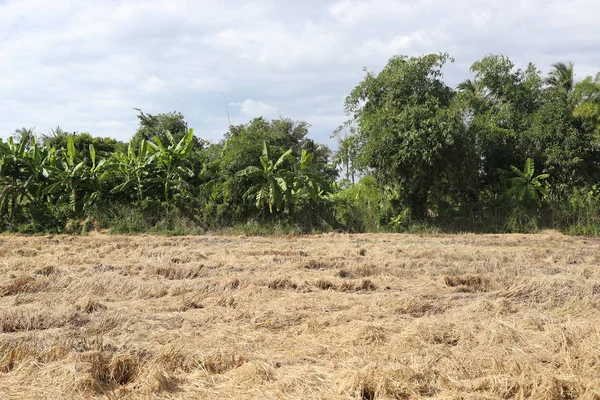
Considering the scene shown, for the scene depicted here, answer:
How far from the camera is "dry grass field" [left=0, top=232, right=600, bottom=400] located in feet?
10.5

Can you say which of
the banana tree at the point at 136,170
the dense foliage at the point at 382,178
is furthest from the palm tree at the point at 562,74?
the banana tree at the point at 136,170

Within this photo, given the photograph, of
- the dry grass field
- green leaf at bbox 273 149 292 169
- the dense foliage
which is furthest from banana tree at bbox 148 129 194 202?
the dry grass field

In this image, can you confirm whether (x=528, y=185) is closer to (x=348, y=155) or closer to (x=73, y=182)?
(x=348, y=155)

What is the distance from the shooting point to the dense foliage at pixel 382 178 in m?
13.8

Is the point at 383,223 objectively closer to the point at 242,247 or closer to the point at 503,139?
the point at 503,139

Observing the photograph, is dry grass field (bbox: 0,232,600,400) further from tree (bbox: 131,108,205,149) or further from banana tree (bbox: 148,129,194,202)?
tree (bbox: 131,108,205,149)

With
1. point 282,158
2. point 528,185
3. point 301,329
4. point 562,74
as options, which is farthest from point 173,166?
point 562,74

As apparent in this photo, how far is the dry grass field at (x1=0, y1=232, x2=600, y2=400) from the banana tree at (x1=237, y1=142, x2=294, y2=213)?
581 centimetres

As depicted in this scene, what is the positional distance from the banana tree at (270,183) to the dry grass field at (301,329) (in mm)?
5810

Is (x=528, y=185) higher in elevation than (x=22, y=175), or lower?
lower

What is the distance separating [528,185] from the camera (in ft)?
45.8

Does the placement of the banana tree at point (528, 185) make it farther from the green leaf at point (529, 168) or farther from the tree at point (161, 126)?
the tree at point (161, 126)

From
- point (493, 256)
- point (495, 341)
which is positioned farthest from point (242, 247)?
point (495, 341)

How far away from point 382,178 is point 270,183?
3004mm
